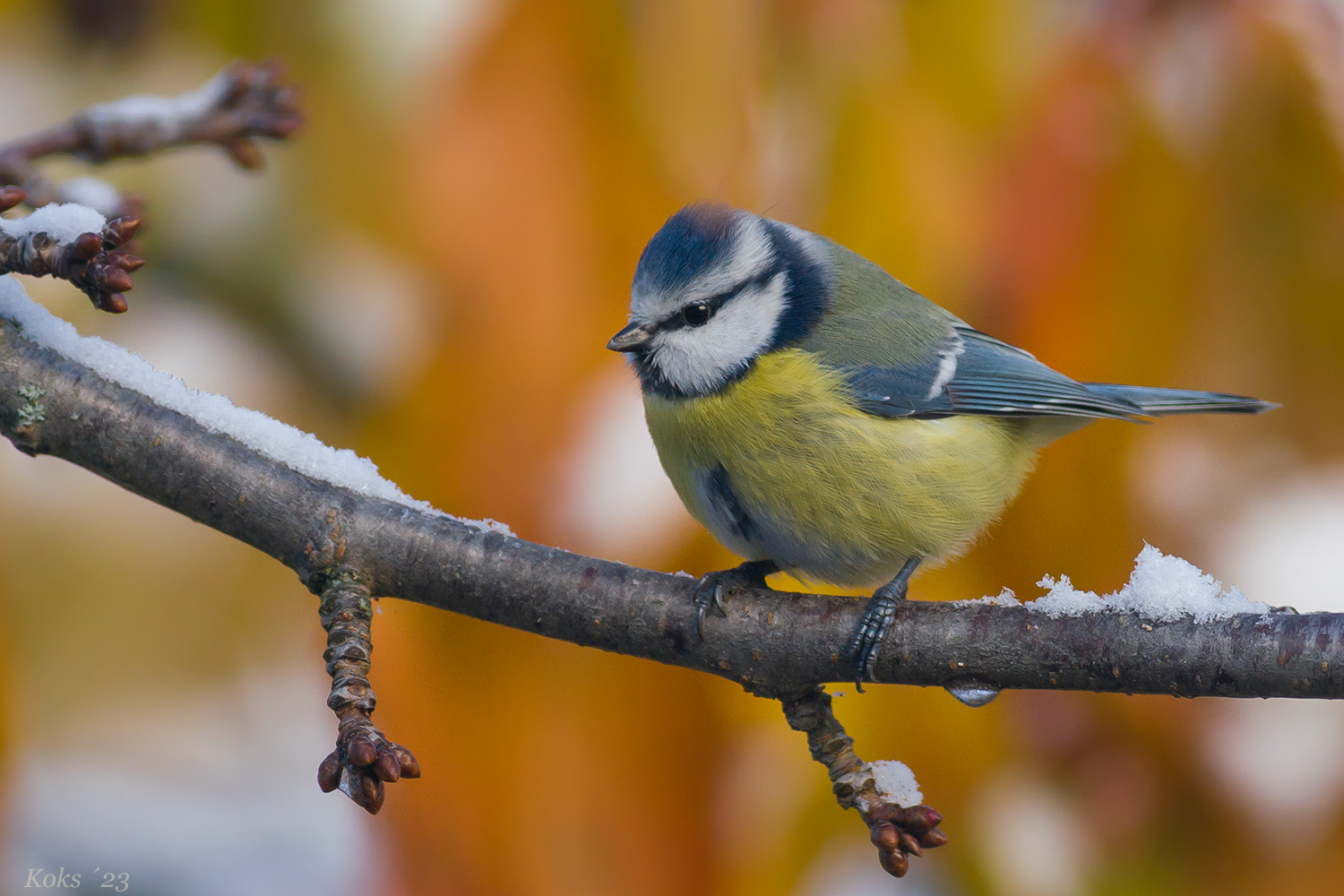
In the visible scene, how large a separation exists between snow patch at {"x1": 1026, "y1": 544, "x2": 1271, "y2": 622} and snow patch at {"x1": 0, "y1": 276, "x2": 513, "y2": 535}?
0.47 m

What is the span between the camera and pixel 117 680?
109 centimetres

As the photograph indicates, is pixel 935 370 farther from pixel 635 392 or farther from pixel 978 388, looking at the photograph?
pixel 635 392

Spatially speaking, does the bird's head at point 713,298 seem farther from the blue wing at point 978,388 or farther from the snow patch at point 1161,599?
the snow patch at point 1161,599

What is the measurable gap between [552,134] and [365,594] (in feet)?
1.85

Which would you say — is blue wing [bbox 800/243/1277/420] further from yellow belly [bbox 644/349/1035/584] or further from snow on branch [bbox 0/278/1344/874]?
snow on branch [bbox 0/278/1344/874]

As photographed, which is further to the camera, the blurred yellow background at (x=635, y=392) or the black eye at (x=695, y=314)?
the black eye at (x=695, y=314)

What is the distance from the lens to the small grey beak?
104 centimetres

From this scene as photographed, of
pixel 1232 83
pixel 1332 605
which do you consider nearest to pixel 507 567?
pixel 1332 605

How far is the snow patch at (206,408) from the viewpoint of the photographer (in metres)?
0.78

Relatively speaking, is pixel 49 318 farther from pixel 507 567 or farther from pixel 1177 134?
pixel 1177 134

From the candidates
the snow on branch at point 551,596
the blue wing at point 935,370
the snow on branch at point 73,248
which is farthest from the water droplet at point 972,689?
the snow on branch at point 73,248

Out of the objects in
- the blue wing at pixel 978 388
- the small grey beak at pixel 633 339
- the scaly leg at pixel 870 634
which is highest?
the small grey beak at pixel 633 339

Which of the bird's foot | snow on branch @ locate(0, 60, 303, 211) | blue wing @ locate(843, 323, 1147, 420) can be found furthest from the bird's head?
snow on branch @ locate(0, 60, 303, 211)

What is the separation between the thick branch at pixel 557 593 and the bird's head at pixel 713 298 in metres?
0.32
